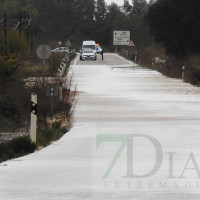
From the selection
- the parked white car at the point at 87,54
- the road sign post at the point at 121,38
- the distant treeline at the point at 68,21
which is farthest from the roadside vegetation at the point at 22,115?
the distant treeline at the point at 68,21

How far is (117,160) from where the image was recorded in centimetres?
1366

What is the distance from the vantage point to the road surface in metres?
10.3

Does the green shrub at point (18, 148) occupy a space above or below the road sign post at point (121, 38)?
above

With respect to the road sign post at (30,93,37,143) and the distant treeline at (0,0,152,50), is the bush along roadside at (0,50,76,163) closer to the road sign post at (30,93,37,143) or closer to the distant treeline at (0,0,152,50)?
the road sign post at (30,93,37,143)

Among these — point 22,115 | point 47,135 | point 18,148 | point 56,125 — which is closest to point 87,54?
point 22,115

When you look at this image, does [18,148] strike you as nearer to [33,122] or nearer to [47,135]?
[33,122]

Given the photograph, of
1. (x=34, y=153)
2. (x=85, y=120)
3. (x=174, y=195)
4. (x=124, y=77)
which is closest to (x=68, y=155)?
(x=34, y=153)

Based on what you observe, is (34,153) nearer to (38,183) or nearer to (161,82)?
(38,183)

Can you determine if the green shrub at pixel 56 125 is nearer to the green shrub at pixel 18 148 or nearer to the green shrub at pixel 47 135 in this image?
the green shrub at pixel 47 135

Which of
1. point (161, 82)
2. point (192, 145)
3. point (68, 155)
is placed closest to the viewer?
point (68, 155)

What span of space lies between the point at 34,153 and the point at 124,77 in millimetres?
38981

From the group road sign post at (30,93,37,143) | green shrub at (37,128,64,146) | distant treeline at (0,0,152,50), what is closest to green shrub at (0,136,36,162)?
road sign post at (30,93,37,143)

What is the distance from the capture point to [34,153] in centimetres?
1516

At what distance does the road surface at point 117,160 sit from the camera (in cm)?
1027
